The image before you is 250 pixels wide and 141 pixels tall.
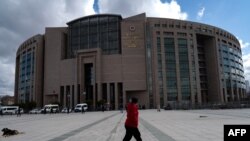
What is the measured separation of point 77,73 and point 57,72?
11.2 m

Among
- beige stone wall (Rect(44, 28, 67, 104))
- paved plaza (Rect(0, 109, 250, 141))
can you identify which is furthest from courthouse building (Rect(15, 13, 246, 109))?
paved plaza (Rect(0, 109, 250, 141))

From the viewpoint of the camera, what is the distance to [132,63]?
323 feet

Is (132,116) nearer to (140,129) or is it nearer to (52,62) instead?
(140,129)

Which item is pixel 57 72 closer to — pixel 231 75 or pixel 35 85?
pixel 35 85

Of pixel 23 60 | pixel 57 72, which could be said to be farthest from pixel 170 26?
pixel 23 60

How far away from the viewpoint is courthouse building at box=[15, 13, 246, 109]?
97875 mm

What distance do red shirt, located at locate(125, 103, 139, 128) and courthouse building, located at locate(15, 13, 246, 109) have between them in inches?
3371

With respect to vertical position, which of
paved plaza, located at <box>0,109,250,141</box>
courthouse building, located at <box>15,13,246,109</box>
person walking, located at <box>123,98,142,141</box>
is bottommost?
paved plaza, located at <box>0,109,250,141</box>

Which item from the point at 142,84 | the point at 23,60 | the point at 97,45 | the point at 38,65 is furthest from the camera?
the point at 23,60

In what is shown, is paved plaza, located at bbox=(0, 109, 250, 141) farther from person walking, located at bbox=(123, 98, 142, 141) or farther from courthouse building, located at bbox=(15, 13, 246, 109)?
courthouse building, located at bbox=(15, 13, 246, 109)

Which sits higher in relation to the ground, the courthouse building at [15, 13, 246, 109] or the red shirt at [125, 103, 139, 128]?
the courthouse building at [15, 13, 246, 109]

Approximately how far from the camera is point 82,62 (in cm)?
10238

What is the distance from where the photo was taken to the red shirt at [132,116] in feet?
27.9

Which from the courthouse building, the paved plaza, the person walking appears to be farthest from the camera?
the courthouse building
